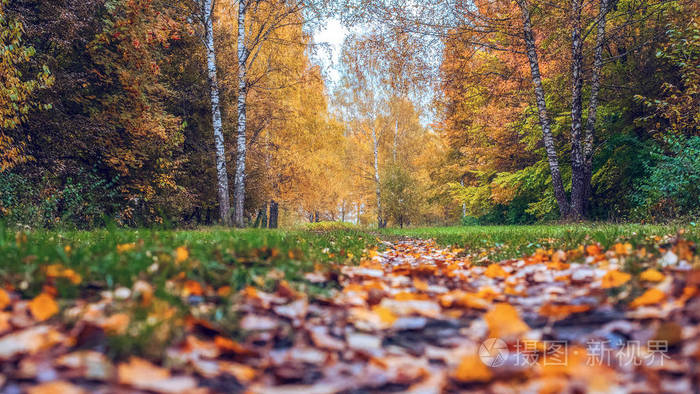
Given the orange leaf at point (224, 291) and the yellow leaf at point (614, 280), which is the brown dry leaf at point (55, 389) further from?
the yellow leaf at point (614, 280)

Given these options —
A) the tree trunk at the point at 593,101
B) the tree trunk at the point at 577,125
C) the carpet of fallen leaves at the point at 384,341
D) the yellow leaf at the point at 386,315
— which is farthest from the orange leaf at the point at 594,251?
the tree trunk at the point at 593,101

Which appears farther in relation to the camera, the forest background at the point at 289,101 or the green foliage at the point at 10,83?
the forest background at the point at 289,101

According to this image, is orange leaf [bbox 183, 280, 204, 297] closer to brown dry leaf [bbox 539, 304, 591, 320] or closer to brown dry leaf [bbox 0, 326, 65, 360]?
brown dry leaf [bbox 0, 326, 65, 360]

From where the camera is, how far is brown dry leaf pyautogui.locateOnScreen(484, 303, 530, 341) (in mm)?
1485

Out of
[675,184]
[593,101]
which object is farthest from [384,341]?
[593,101]

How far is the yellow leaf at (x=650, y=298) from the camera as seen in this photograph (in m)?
1.57

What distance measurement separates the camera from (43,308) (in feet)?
4.97

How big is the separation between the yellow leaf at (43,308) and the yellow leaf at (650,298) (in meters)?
2.42

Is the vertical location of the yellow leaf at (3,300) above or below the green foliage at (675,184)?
below

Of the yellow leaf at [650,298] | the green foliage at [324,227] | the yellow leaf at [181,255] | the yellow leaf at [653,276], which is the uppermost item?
the yellow leaf at [181,255]

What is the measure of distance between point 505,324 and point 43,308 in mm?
1851

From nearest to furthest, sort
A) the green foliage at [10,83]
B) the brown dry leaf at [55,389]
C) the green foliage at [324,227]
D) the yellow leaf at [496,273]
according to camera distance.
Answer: the brown dry leaf at [55,389], the yellow leaf at [496,273], the green foliage at [10,83], the green foliage at [324,227]

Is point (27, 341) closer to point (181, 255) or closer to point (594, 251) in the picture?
point (181, 255)

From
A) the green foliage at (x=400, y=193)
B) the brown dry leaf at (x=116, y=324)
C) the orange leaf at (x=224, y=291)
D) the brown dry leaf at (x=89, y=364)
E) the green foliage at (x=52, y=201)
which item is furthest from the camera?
the green foliage at (x=400, y=193)
